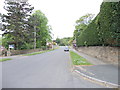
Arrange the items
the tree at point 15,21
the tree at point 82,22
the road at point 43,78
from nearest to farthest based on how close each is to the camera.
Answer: the road at point 43,78, the tree at point 15,21, the tree at point 82,22

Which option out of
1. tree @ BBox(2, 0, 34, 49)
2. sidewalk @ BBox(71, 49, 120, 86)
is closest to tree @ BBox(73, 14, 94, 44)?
tree @ BBox(2, 0, 34, 49)

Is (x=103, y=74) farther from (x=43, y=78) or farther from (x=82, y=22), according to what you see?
(x=82, y=22)

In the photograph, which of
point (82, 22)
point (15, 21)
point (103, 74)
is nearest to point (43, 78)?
point (103, 74)

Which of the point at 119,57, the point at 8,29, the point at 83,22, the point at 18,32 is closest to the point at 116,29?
the point at 119,57

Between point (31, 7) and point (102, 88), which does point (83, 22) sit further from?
point (102, 88)

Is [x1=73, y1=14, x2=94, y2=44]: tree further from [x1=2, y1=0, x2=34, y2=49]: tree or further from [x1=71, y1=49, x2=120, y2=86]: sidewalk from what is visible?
[x1=71, y1=49, x2=120, y2=86]: sidewalk

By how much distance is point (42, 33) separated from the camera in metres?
40.2

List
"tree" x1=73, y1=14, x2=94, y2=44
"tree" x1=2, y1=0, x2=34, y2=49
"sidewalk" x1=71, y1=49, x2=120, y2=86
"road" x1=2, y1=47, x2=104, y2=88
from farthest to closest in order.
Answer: "tree" x1=73, y1=14, x2=94, y2=44
"tree" x1=2, y1=0, x2=34, y2=49
"sidewalk" x1=71, y1=49, x2=120, y2=86
"road" x1=2, y1=47, x2=104, y2=88

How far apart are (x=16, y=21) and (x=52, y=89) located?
21671 mm

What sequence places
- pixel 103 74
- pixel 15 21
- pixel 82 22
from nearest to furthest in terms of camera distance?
pixel 103 74 < pixel 15 21 < pixel 82 22

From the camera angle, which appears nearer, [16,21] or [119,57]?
[119,57]

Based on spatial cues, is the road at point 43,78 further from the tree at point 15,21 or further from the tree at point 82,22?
the tree at point 82,22

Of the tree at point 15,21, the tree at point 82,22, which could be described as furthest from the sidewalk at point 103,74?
the tree at point 82,22

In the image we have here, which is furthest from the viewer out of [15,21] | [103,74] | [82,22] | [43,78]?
[82,22]
